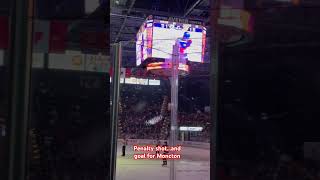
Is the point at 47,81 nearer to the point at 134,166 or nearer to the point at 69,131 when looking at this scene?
the point at 69,131

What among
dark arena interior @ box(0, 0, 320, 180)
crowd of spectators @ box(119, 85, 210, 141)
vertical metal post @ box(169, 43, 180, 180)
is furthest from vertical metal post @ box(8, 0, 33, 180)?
crowd of spectators @ box(119, 85, 210, 141)

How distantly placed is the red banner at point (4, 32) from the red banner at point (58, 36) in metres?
0.26

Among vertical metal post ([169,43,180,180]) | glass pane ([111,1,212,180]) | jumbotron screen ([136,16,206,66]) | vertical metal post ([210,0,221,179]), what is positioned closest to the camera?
vertical metal post ([210,0,221,179])

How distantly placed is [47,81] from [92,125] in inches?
A: 12.4

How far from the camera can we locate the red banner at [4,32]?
224 centimetres

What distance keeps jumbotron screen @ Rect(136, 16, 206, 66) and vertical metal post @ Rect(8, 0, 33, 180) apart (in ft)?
58.7

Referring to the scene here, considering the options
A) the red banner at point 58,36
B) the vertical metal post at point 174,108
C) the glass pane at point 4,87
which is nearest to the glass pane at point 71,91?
the red banner at point 58,36

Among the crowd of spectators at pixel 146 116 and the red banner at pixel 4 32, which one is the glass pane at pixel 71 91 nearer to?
the red banner at pixel 4 32

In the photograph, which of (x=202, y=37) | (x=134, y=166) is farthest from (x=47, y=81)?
(x=202, y=37)

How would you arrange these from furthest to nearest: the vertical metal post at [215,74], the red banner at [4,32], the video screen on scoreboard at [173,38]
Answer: the video screen on scoreboard at [173,38]
the vertical metal post at [215,74]
the red banner at [4,32]

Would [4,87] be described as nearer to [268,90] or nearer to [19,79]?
[19,79]

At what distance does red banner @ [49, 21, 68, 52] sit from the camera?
8.15 feet

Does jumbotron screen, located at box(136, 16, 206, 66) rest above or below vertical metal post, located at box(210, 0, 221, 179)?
above

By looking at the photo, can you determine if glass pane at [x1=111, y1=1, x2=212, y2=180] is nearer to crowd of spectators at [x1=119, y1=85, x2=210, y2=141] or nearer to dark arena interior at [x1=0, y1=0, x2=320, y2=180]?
crowd of spectators at [x1=119, y1=85, x2=210, y2=141]
